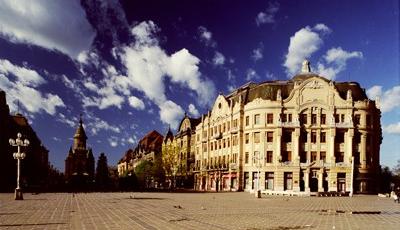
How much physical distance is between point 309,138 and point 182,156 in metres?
38.7

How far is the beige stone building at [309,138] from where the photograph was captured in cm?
7012

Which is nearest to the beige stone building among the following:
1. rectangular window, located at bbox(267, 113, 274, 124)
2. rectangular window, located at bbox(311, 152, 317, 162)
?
rectangular window, located at bbox(267, 113, 274, 124)

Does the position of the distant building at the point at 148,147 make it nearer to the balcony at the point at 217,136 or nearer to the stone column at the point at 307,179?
the balcony at the point at 217,136

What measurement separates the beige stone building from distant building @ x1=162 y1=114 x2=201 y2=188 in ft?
77.5

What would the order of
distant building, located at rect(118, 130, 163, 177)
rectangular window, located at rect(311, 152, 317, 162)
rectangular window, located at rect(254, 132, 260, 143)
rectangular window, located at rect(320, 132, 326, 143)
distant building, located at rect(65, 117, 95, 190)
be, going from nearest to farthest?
rectangular window, located at rect(311, 152, 317, 162) → rectangular window, located at rect(320, 132, 326, 143) → rectangular window, located at rect(254, 132, 260, 143) → distant building, located at rect(118, 130, 163, 177) → distant building, located at rect(65, 117, 95, 190)

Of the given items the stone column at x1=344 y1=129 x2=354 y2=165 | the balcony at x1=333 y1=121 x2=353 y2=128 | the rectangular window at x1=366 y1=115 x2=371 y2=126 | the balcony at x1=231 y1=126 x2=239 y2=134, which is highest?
the rectangular window at x1=366 y1=115 x2=371 y2=126

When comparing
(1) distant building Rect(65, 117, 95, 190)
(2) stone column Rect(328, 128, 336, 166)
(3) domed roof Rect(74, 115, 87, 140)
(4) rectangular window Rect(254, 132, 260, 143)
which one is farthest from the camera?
(3) domed roof Rect(74, 115, 87, 140)

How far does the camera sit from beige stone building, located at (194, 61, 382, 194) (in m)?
70.1

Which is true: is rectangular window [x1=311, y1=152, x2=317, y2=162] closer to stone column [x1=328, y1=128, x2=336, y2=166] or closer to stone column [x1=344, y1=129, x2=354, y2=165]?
stone column [x1=328, y1=128, x2=336, y2=166]

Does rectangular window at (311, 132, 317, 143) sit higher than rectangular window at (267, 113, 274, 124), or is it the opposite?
rectangular window at (267, 113, 274, 124)

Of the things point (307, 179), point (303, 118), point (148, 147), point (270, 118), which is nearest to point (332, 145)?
point (303, 118)

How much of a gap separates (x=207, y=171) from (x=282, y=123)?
2208cm

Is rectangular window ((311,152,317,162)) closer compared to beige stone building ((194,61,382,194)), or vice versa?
beige stone building ((194,61,382,194))

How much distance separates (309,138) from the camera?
71500 mm
